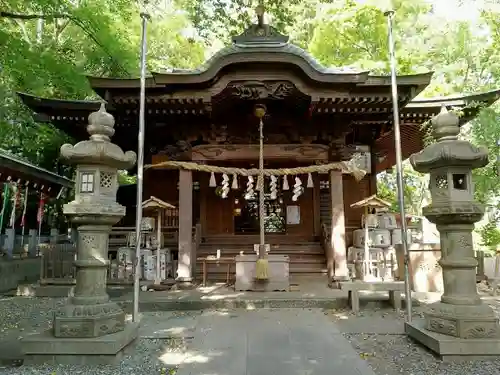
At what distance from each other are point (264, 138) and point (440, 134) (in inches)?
236

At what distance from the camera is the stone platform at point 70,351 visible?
174 inches

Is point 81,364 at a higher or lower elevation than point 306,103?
lower

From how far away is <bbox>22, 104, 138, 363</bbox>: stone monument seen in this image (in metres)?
4.44

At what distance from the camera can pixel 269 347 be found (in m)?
4.99

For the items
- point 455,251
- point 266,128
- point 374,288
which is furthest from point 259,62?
point 455,251

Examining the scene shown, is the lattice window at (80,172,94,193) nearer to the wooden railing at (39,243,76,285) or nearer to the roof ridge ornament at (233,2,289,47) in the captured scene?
the wooden railing at (39,243,76,285)

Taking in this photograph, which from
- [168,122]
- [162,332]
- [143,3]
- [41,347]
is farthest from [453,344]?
[143,3]

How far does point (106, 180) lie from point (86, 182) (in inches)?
10.1

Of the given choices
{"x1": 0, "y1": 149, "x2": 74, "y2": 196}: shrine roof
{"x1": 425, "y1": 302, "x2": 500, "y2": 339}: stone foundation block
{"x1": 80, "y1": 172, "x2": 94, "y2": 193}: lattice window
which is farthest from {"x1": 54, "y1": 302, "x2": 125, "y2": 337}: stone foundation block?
{"x1": 0, "y1": 149, "x2": 74, "y2": 196}: shrine roof

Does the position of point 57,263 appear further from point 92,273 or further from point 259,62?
point 259,62

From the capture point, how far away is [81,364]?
4.41 m

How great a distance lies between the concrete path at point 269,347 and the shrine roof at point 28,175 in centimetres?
910

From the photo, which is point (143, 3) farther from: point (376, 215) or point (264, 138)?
point (376, 215)

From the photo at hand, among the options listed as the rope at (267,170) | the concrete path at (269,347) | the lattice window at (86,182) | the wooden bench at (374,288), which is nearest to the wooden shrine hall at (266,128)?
the rope at (267,170)
